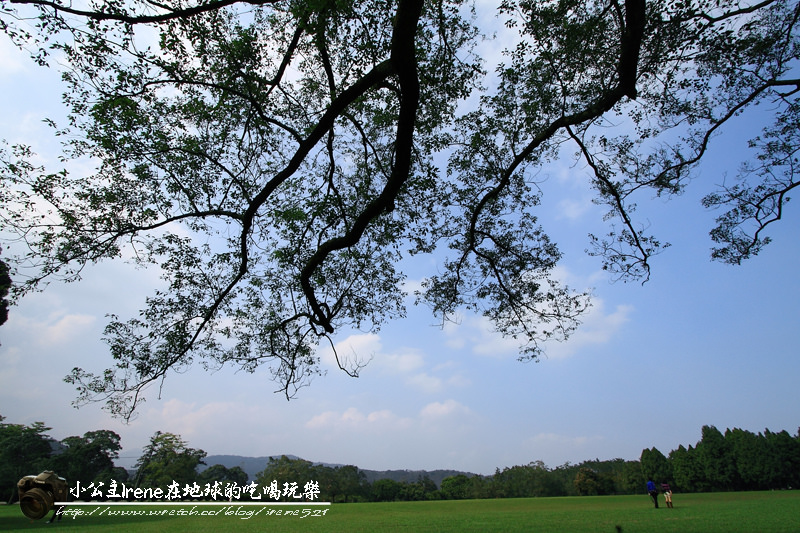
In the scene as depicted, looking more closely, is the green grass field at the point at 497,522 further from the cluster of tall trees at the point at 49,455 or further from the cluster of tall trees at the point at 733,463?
the cluster of tall trees at the point at 733,463

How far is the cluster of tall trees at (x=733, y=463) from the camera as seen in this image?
1889 inches

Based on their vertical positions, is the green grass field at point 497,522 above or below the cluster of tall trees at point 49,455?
below

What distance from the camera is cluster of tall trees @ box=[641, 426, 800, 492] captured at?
47969 millimetres

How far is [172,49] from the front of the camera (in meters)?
6.24

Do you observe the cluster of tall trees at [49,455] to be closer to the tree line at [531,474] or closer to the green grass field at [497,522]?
the tree line at [531,474]

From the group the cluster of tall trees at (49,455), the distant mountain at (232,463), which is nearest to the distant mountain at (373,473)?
the distant mountain at (232,463)

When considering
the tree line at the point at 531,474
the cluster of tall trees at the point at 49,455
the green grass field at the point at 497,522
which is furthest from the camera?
the tree line at the point at 531,474

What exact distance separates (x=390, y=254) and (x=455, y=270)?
63.4 inches

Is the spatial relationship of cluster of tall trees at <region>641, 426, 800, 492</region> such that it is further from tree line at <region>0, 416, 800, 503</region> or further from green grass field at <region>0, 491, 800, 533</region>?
green grass field at <region>0, 491, 800, 533</region>

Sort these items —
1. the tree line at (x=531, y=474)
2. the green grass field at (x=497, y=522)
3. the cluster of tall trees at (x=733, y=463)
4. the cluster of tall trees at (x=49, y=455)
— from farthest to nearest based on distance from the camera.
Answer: the cluster of tall trees at (x=733, y=463), the tree line at (x=531, y=474), the cluster of tall trees at (x=49, y=455), the green grass field at (x=497, y=522)

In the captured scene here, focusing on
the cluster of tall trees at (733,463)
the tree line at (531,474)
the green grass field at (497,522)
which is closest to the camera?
the green grass field at (497,522)

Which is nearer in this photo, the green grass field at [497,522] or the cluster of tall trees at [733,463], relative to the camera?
the green grass field at [497,522]

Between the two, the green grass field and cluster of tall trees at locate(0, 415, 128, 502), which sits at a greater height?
cluster of tall trees at locate(0, 415, 128, 502)

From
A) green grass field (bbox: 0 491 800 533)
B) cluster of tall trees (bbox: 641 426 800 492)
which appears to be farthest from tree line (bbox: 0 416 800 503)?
green grass field (bbox: 0 491 800 533)
